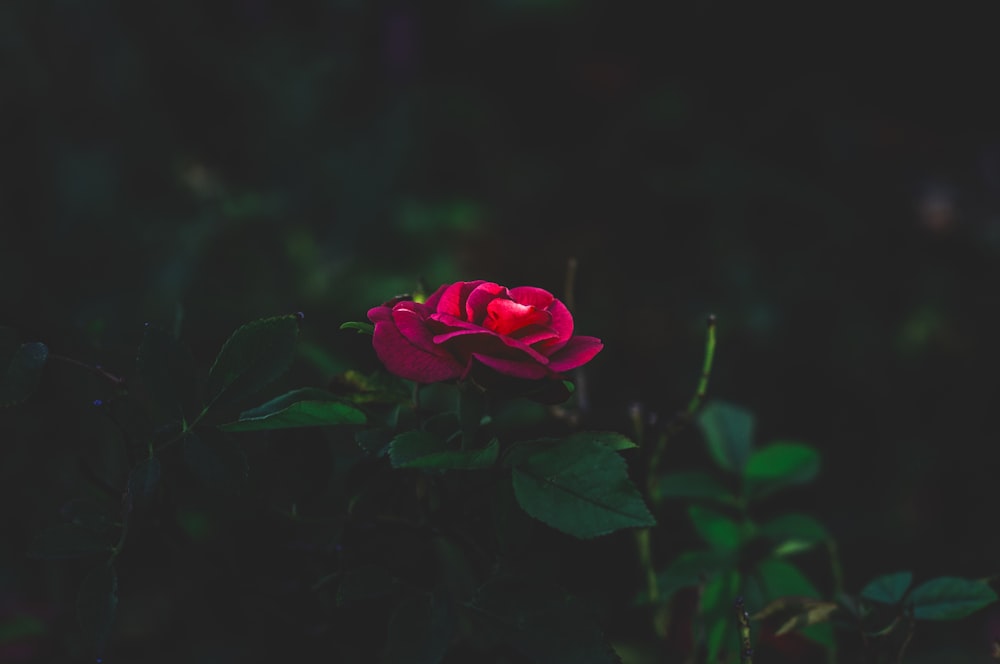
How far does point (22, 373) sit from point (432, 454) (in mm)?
217

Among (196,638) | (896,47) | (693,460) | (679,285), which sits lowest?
(679,285)

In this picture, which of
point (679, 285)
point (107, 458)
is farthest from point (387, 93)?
point (107, 458)

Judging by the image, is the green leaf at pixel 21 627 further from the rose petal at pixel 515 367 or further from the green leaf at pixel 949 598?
the green leaf at pixel 949 598

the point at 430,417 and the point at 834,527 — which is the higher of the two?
the point at 430,417

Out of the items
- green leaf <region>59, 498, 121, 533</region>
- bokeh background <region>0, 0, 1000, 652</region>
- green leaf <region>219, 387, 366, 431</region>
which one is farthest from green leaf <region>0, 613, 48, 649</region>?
bokeh background <region>0, 0, 1000, 652</region>

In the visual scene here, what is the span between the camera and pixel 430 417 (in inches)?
18.9

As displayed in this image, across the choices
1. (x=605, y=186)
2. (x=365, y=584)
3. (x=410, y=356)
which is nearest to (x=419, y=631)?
(x=365, y=584)

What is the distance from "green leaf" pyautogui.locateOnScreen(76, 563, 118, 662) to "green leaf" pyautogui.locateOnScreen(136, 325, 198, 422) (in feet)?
0.27

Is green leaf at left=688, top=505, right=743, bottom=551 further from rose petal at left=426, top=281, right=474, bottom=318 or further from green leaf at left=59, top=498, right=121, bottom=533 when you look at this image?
green leaf at left=59, top=498, right=121, bottom=533

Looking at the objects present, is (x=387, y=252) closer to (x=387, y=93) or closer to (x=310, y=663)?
(x=387, y=93)

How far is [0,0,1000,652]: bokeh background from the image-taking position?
1.86m

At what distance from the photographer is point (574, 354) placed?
0.43 meters

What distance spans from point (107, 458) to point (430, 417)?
39 cm

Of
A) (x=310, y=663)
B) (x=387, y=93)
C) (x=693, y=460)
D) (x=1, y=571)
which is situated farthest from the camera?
(x=387, y=93)
